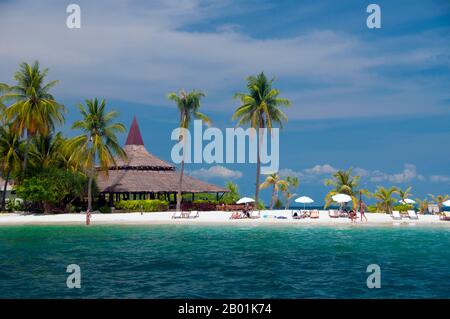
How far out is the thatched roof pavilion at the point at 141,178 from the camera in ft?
148

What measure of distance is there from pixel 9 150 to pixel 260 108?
24151 mm

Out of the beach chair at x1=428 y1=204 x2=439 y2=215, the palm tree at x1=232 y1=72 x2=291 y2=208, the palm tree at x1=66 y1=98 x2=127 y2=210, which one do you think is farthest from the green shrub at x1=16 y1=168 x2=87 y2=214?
the beach chair at x1=428 y1=204 x2=439 y2=215

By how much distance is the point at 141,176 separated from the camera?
1874 inches

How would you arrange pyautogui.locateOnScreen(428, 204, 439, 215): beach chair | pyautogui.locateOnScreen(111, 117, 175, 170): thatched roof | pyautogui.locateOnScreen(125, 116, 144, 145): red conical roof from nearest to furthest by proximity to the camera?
pyautogui.locateOnScreen(428, 204, 439, 215): beach chair
pyautogui.locateOnScreen(111, 117, 175, 170): thatched roof
pyautogui.locateOnScreen(125, 116, 144, 145): red conical roof

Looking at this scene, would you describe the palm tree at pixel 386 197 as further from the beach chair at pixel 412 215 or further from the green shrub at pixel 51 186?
the green shrub at pixel 51 186

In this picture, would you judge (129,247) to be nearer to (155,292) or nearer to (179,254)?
(179,254)

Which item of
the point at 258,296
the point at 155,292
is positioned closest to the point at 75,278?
the point at 155,292

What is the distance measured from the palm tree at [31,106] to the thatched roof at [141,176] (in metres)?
7.18

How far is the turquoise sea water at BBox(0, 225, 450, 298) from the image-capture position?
42.6 feet

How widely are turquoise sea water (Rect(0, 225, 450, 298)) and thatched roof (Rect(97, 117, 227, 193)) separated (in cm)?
1557

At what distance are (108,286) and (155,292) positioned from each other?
5.26 ft
